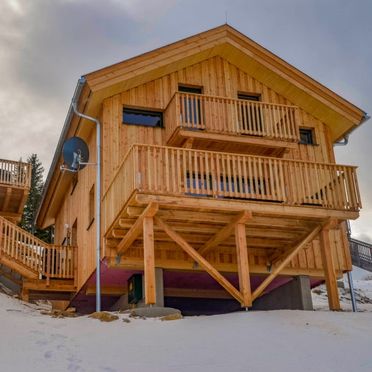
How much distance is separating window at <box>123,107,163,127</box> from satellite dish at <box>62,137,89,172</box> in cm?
165

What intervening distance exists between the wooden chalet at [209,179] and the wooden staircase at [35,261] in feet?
0.33

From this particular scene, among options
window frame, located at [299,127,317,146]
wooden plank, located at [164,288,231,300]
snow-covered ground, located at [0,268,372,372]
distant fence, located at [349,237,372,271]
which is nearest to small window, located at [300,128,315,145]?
window frame, located at [299,127,317,146]

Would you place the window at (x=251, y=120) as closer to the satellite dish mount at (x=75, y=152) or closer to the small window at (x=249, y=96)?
the small window at (x=249, y=96)

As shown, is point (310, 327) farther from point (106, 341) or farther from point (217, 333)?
point (106, 341)

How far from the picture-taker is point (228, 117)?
1759 centimetres

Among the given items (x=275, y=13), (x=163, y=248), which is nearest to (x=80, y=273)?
(x=163, y=248)

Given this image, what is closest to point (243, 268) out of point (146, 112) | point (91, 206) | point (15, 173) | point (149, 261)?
point (149, 261)

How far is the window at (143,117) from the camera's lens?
18.0 metres

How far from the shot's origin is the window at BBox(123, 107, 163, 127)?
17969 millimetres

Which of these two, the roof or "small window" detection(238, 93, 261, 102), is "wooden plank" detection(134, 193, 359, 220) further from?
"small window" detection(238, 93, 261, 102)

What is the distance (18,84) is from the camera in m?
21.2

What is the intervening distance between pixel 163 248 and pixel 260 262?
2.93 meters

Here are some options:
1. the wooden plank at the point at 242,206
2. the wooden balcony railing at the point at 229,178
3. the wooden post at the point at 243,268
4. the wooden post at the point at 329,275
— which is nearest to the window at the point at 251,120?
the wooden balcony railing at the point at 229,178

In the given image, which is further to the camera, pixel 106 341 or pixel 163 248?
pixel 163 248
